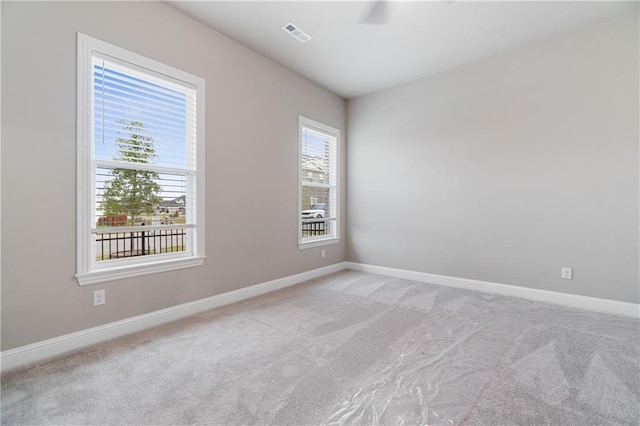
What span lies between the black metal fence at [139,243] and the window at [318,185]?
169cm

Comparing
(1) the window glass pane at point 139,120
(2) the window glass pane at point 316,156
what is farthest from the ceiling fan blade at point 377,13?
(1) the window glass pane at point 139,120

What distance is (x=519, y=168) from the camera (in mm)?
3441

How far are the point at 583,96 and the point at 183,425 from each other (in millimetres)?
4454

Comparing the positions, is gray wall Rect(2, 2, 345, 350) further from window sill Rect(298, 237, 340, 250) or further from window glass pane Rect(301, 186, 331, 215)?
window glass pane Rect(301, 186, 331, 215)

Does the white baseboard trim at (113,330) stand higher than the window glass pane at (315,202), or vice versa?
the window glass pane at (315,202)

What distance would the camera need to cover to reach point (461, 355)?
7.00 feet

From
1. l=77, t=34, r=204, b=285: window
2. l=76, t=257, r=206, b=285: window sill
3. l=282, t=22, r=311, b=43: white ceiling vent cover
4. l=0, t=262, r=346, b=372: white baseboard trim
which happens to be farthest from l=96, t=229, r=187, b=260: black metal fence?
l=282, t=22, r=311, b=43: white ceiling vent cover

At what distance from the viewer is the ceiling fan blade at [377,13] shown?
8.73ft

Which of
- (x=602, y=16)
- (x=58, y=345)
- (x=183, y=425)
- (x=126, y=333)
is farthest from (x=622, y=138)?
(x=58, y=345)

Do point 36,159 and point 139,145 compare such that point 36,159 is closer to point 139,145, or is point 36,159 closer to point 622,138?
point 139,145

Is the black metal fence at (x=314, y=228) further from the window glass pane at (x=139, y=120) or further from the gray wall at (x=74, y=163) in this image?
the window glass pane at (x=139, y=120)

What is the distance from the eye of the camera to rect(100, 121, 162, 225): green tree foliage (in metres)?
2.44

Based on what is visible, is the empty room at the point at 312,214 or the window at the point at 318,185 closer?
the empty room at the point at 312,214

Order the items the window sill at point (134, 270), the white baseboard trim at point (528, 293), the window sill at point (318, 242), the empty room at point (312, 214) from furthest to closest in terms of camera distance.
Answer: the window sill at point (318, 242)
the white baseboard trim at point (528, 293)
the window sill at point (134, 270)
the empty room at point (312, 214)
